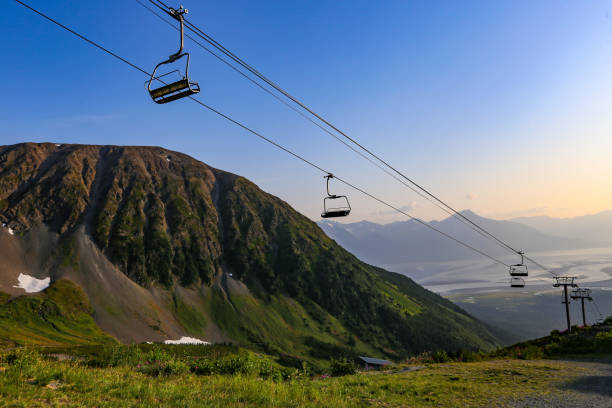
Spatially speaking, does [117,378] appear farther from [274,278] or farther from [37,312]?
[274,278]

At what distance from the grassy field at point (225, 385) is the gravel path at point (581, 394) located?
0.52 m

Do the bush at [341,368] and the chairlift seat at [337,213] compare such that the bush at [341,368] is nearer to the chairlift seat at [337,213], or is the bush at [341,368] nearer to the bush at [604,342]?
the chairlift seat at [337,213]

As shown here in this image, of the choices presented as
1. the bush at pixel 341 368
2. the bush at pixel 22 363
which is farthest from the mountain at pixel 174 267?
the bush at pixel 22 363

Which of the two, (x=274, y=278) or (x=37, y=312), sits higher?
(x=274, y=278)

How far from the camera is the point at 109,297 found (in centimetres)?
11844

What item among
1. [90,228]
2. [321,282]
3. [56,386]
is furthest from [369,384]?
[321,282]

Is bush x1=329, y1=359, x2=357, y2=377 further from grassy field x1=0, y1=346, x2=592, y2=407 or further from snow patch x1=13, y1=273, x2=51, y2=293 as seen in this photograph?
snow patch x1=13, y1=273, x2=51, y2=293

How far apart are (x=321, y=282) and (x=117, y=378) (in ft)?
553

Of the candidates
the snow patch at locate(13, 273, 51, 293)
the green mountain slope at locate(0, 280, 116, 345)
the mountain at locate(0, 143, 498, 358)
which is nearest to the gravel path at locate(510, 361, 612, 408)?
the green mountain slope at locate(0, 280, 116, 345)

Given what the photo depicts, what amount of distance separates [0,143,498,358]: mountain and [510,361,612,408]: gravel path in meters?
105

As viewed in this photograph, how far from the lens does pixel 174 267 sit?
147875 mm

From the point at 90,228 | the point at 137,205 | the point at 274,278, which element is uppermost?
the point at 137,205

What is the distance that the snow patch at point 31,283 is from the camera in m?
109

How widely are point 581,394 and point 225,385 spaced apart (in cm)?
1497
